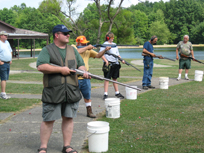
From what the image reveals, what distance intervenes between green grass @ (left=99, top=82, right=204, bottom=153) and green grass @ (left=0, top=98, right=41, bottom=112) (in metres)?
2.55

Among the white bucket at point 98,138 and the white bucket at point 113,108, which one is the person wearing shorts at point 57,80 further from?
the white bucket at point 113,108

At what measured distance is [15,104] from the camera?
7996 millimetres

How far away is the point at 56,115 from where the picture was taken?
420 centimetres

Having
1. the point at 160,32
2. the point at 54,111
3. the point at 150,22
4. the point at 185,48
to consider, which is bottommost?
the point at 54,111

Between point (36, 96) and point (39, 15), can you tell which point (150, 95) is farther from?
point (39, 15)

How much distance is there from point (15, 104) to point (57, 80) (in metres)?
4.32

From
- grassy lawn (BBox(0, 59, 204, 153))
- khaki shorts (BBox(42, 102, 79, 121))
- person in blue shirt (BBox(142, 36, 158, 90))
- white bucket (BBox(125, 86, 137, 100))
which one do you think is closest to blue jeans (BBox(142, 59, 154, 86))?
person in blue shirt (BBox(142, 36, 158, 90))

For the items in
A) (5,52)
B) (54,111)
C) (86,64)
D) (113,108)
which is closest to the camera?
(54,111)

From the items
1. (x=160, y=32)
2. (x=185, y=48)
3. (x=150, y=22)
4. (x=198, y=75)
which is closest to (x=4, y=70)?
(x=185, y=48)

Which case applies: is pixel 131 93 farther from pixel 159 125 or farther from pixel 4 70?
pixel 4 70

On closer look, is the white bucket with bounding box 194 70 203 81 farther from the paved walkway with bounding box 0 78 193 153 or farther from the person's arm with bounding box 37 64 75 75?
the person's arm with bounding box 37 64 75 75

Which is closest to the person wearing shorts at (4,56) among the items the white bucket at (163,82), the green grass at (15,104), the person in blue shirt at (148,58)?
the green grass at (15,104)

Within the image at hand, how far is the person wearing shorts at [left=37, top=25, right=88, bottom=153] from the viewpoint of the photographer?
13.5ft

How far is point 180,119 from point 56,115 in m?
3.27
